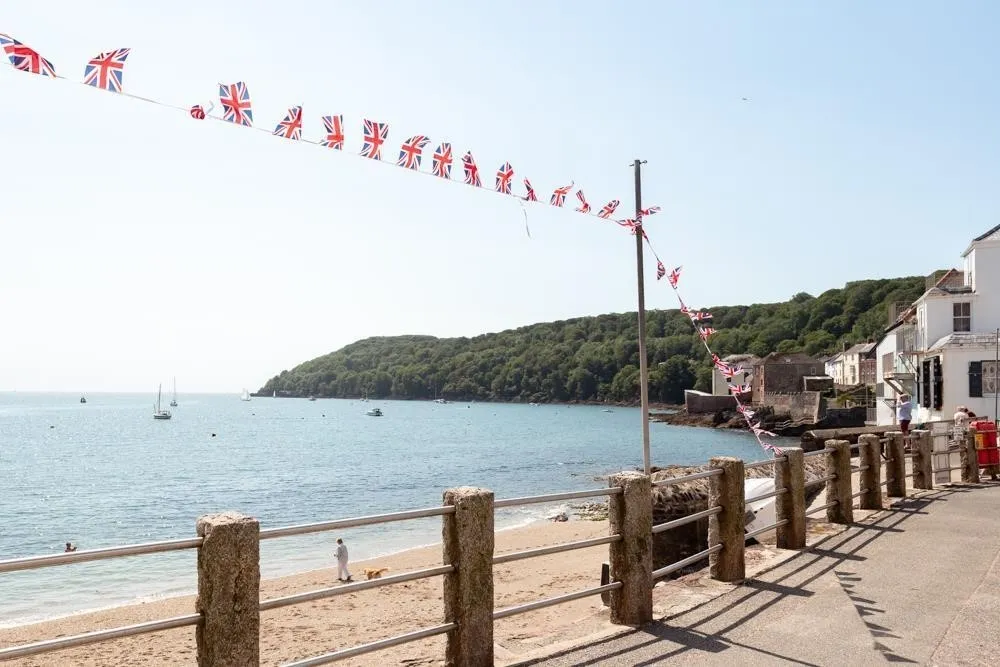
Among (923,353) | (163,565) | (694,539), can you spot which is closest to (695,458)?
(923,353)

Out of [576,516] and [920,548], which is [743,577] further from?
[576,516]

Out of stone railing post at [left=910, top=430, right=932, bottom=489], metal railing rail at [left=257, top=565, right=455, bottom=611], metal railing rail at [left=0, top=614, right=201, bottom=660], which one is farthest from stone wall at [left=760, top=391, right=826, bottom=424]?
metal railing rail at [left=0, top=614, right=201, bottom=660]

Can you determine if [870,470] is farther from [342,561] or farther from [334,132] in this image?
[342,561]

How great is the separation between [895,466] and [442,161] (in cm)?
922

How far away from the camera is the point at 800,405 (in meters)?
84.7

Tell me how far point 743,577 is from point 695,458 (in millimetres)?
60395

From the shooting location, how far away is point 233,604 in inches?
171

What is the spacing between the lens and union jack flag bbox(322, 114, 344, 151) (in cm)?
820

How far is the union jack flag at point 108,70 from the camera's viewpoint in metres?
6.38

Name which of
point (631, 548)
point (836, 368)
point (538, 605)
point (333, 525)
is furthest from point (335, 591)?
point (836, 368)

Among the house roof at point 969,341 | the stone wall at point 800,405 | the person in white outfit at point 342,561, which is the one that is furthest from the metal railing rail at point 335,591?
the stone wall at point 800,405

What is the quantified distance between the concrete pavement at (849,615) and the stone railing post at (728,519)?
26 cm

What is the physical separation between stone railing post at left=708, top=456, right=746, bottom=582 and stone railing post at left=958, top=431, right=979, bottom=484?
10.8 meters

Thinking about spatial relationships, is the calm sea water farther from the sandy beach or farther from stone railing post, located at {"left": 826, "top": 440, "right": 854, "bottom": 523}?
stone railing post, located at {"left": 826, "top": 440, "right": 854, "bottom": 523}
